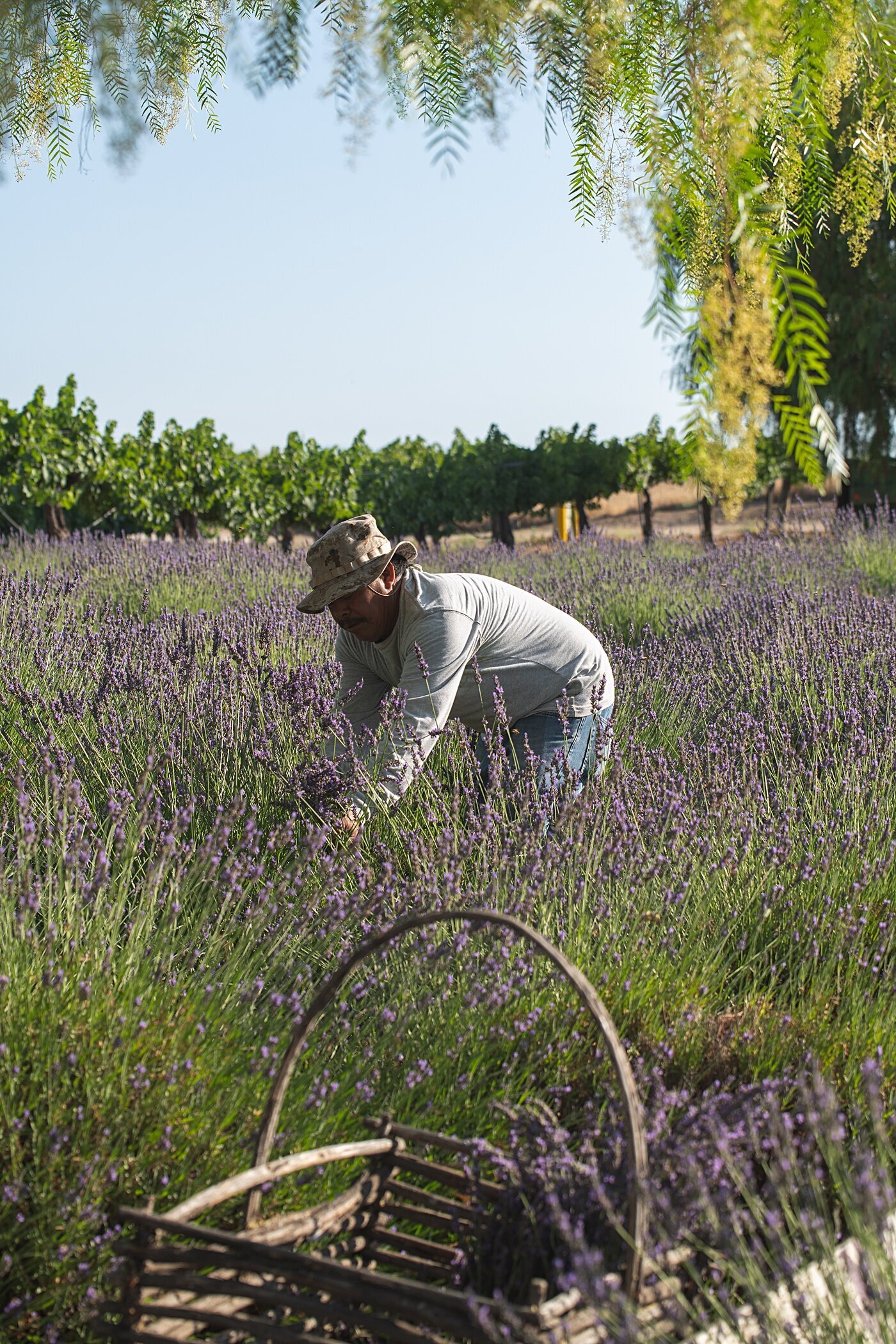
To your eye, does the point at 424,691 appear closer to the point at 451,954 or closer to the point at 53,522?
the point at 451,954

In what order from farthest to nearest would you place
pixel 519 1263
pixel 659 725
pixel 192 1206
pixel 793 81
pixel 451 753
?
pixel 659 725 → pixel 451 753 → pixel 519 1263 → pixel 192 1206 → pixel 793 81

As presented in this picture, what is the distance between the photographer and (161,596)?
603cm

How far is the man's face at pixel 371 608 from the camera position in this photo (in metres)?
3.02

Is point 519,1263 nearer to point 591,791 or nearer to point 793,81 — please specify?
point 591,791

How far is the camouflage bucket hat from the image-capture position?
115 inches

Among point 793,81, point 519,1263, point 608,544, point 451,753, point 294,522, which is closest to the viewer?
point 793,81

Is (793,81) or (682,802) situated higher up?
(793,81)

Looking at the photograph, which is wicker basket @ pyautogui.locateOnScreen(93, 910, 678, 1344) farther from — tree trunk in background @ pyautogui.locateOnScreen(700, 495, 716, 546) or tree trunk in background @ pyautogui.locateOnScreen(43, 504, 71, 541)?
tree trunk in background @ pyautogui.locateOnScreen(43, 504, 71, 541)

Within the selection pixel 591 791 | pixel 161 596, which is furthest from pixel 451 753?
pixel 161 596

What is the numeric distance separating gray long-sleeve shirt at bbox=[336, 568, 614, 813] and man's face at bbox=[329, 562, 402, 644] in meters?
0.03

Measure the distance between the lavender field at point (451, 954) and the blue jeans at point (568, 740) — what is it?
0.34 ft

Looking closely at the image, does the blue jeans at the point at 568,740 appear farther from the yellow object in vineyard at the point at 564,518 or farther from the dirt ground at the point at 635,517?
the dirt ground at the point at 635,517

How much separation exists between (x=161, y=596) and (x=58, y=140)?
14.7 feet

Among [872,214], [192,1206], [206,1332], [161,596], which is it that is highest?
[872,214]
